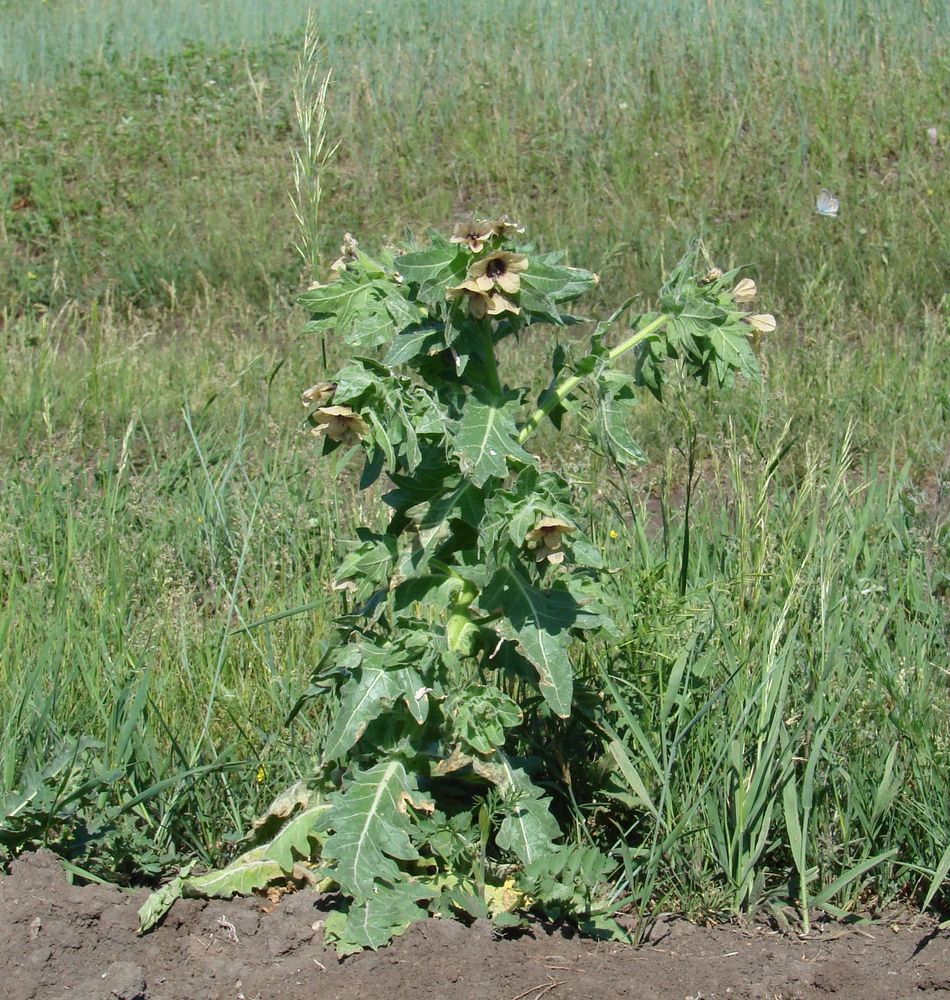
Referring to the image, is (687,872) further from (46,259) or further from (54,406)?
(46,259)

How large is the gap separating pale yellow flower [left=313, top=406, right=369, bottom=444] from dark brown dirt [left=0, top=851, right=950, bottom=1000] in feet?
2.71

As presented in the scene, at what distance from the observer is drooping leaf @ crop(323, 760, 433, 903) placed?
1.97 metres

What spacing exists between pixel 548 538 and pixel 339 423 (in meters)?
0.39

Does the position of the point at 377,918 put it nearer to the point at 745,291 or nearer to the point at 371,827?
the point at 371,827

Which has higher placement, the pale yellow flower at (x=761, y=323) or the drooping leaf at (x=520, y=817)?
the pale yellow flower at (x=761, y=323)

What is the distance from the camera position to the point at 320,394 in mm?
2012

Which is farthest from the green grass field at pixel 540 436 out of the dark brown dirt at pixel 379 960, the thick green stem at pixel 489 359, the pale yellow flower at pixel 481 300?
the pale yellow flower at pixel 481 300

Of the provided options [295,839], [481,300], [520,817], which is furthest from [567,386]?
[295,839]

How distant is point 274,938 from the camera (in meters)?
2.08

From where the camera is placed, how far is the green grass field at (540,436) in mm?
2281

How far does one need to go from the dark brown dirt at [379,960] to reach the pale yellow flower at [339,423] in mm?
826

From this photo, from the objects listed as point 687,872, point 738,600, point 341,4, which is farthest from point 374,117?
point 687,872

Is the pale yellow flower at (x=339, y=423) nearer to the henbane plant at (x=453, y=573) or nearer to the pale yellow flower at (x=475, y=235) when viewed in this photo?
the henbane plant at (x=453, y=573)

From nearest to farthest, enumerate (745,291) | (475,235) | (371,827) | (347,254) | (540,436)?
(475,235), (371,827), (745,291), (347,254), (540,436)
